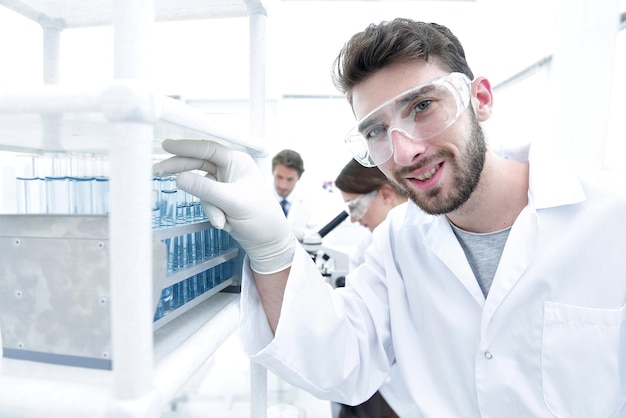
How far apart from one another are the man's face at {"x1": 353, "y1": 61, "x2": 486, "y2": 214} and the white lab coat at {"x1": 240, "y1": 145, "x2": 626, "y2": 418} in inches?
6.2

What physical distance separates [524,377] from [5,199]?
1.25m

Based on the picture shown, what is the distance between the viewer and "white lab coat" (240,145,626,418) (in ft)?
2.81

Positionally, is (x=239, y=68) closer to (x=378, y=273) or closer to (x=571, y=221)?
(x=378, y=273)

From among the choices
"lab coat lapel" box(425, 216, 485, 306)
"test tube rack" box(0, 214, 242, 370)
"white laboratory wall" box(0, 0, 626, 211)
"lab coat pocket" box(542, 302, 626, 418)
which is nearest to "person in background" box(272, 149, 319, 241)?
"white laboratory wall" box(0, 0, 626, 211)

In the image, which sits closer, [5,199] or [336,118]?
[5,199]

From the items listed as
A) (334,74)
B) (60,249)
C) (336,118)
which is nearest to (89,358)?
(60,249)

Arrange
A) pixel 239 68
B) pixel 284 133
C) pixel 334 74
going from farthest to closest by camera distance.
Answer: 1. pixel 284 133
2. pixel 239 68
3. pixel 334 74

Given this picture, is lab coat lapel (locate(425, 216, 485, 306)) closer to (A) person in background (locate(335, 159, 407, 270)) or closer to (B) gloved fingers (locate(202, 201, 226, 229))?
(B) gloved fingers (locate(202, 201, 226, 229))

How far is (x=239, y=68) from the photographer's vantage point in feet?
11.5

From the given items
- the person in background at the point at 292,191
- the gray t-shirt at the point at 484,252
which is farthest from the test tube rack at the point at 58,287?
the person in background at the point at 292,191

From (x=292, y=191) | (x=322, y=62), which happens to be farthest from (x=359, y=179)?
(x=322, y=62)

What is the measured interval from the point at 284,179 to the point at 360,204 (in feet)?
4.78

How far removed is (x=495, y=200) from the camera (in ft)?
3.44

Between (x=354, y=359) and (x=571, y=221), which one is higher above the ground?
(x=571, y=221)
